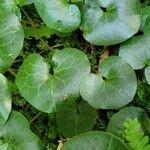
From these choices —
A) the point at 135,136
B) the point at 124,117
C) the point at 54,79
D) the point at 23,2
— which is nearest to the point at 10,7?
the point at 23,2

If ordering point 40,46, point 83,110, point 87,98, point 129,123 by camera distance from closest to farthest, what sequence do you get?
point 129,123 < point 87,98 < point 83,110 < point 40,46

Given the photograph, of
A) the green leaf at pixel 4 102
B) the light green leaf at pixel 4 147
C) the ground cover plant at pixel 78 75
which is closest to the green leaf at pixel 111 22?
the ground cover plant at pixel 78 75

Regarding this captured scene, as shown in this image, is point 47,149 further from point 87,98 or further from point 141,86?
point 141,86

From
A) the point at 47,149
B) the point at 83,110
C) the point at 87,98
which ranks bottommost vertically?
the point at 47,149

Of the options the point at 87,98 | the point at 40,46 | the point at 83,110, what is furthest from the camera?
the point at 40,46

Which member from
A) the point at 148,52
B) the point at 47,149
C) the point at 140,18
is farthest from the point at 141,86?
the point at 47,149

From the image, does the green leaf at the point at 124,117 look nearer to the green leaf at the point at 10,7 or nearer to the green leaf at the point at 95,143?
the green leaf at the point at 95,143
